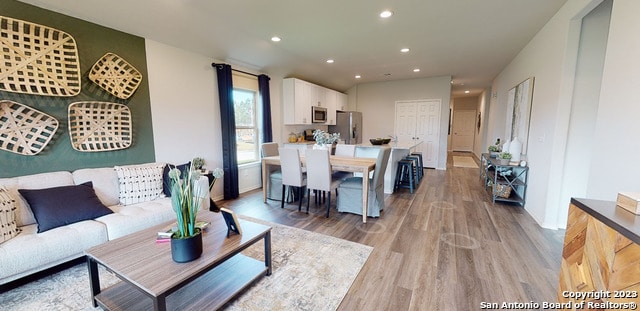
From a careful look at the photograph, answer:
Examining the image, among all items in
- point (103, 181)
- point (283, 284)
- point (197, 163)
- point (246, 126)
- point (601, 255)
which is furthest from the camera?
point (246, 126)

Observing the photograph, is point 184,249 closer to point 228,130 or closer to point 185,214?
point 185,214

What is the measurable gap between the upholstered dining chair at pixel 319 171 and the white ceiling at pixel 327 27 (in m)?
1.73

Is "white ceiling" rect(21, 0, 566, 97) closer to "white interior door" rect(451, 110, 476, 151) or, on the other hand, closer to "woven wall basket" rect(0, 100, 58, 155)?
"woven wall basket" rect(0, 100, 58, 155)

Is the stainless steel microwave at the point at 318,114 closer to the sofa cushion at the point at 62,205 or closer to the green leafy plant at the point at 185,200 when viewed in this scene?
the sofa cushion at the point at 62,205

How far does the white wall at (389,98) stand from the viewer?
6711 millimetres

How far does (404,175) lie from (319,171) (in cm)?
254

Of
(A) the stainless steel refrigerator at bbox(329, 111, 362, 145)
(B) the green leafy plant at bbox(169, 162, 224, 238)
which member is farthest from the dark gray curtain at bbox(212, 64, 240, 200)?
(A) the stainless steel refrigerator at bbox(329, 111, 362, 145)

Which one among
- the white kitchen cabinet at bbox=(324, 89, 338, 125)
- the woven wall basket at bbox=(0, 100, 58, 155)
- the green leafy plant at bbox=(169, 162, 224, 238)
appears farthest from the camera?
the white kitchen cabinet at bbox=(324, 89, 338, 125)

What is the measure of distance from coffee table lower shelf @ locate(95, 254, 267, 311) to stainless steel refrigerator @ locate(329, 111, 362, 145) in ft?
17.9

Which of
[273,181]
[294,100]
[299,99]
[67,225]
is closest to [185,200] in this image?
[67,225]

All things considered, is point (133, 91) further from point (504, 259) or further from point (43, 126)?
point (504, 259)

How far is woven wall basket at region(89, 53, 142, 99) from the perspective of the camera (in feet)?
9.09

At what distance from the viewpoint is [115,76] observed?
9.49 feet

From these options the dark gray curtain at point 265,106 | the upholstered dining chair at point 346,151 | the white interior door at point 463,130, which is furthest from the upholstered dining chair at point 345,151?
the white interior door at point 463,130
